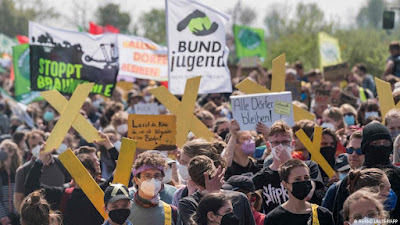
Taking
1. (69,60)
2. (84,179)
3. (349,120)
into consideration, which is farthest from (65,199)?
(69,60)

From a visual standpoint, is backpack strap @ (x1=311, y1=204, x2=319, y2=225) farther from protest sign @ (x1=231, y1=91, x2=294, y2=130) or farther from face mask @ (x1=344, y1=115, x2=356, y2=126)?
face mask @ (x1=344, y1=115, x2=356, y2=126)

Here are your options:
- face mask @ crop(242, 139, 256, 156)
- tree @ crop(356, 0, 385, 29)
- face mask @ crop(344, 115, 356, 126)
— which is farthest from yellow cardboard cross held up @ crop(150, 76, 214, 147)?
tree @ crop(356, 0, 385, 29)

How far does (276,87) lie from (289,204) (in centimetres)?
363

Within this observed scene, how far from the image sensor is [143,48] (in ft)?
50.3

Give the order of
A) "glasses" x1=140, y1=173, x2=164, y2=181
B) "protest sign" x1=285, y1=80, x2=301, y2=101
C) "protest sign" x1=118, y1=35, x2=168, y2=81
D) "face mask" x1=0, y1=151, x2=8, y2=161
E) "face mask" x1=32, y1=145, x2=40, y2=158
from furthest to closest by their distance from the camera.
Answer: "protest sign" x1=118, y1=35, x2=168, y2=81
"protest sign" x1=285, y1=80, x2=301, y2=101
"face mask" x1=0, y1=151, x2=8, y2=161
"face mask" x1=32, y1=145, x2=40, y2=158
"glasses" x1=140, y1=173, x2=164, y2=181

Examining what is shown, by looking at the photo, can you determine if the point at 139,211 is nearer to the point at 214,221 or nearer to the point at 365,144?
the point at 214,221

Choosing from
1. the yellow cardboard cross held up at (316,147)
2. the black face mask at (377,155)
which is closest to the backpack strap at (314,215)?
the black face mask at (377,155)

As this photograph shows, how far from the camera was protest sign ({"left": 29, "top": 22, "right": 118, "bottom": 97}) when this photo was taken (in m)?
13.3

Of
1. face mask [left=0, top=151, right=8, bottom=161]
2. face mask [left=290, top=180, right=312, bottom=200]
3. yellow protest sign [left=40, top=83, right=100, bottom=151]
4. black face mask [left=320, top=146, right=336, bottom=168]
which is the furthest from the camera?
face mask [left=0, top=151, right=8, bottom=161]

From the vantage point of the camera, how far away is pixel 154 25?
82812 millimetres

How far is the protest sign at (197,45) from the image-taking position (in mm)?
11688

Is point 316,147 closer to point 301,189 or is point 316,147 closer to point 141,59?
point 301,189

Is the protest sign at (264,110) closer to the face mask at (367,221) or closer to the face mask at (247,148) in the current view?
the face mask at (247,148)

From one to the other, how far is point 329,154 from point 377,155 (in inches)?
73.7
